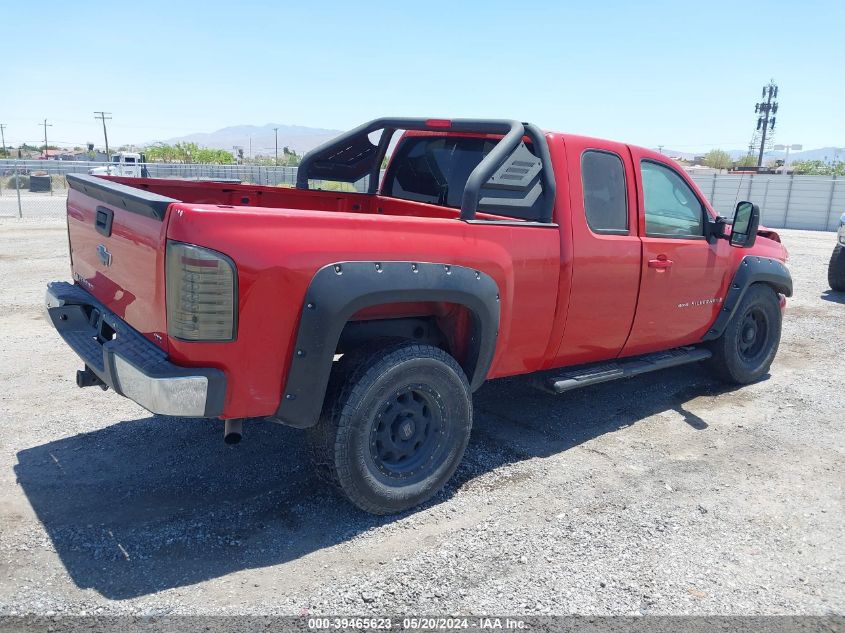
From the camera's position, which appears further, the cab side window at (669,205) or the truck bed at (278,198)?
the cab side window at (669,205)

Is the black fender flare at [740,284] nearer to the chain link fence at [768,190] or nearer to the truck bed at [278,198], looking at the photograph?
the truck bed at [278,198]

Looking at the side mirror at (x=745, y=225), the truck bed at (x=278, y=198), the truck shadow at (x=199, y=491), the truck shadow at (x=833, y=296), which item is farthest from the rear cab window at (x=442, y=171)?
the truck shadow at (x=833, y=296)

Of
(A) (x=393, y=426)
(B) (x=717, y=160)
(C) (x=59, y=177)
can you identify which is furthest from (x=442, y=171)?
(B) (x=717, y=160)

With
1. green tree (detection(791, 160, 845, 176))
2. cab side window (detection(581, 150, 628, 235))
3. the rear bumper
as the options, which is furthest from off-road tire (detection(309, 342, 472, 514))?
green tree (detection(791, 160, 845, 176))

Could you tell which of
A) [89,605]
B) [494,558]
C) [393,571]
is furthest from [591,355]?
[89,605]

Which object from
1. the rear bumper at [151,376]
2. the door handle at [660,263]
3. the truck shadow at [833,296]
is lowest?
the truck shadow at [833,296]

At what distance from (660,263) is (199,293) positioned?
10.7 feet

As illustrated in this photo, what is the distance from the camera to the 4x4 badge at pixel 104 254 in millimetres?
3601

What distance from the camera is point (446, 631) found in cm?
277

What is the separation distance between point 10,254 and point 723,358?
11.4m

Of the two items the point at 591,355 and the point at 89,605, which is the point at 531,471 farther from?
the point at 89,605

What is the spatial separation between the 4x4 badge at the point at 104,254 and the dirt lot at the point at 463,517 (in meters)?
1.24

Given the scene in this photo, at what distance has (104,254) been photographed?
3654mm

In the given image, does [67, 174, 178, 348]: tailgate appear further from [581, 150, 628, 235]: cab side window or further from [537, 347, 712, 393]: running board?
[581, 150, 628, 235]: cab side window
